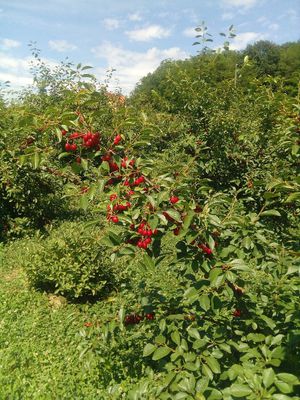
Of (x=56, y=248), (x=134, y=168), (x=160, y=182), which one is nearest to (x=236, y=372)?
(x=160, y=182)

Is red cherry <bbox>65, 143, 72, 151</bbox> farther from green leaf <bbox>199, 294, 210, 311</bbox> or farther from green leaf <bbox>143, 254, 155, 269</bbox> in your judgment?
green leaf <bbox>199, 294, 210, 311</bbox>

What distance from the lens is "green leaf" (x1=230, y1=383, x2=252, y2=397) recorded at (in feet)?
4.65

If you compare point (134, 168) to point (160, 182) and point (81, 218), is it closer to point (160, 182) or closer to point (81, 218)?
point (160, 182)

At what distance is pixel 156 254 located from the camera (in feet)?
6.42

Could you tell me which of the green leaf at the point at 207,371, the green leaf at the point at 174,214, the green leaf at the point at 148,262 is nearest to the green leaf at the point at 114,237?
the green leaf at the point at 148,262

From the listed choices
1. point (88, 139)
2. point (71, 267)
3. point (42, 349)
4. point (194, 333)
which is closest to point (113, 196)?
point (88, 139)

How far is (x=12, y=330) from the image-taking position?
3.87 meters

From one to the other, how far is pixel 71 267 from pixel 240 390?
10.9ft

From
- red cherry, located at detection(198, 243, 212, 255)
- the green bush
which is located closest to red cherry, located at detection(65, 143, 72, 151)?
red cherry, located at detection(198, 243, 212, 255)

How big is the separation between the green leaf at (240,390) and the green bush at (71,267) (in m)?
3.15

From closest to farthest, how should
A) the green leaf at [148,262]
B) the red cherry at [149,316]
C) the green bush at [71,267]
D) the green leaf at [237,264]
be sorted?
the green leaf at [237,264] → the green leaf at [148,262] → the red cherry at [149,316] → the green bush at [71,267]

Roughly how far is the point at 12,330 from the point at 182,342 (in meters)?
2.54

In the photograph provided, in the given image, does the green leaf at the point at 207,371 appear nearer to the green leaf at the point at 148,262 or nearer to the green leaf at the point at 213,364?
the green leaf at the point at 213,364

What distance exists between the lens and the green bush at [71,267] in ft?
14.8
